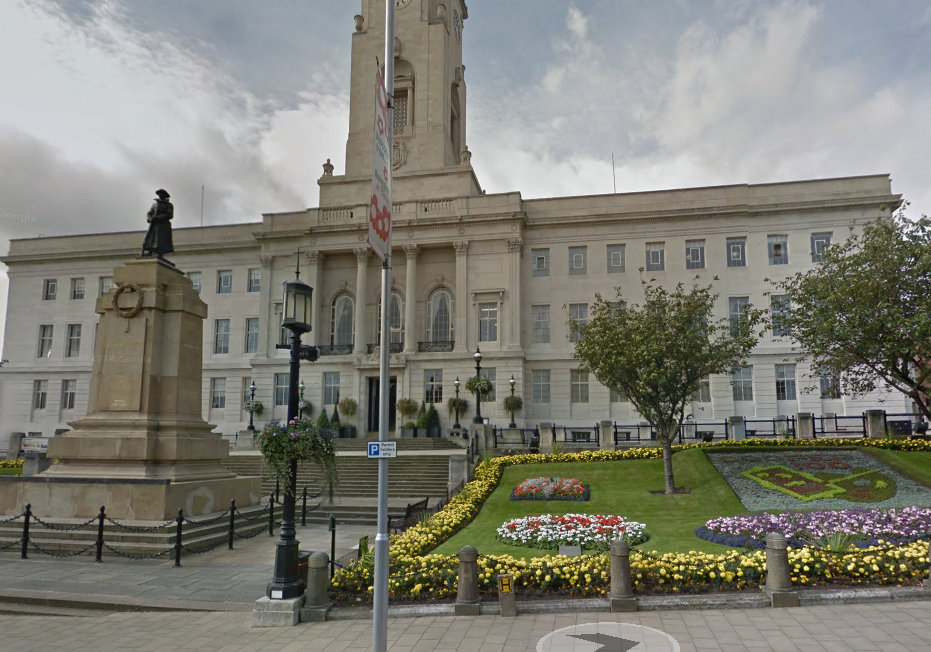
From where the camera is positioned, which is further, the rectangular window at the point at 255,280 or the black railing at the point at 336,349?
the rectangular window at the point at 255,280

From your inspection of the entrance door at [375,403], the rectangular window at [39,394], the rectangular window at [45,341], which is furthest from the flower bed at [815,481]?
the rectangular window at [45,341]

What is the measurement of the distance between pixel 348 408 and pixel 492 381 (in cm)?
963

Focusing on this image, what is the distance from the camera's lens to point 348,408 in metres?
41.5

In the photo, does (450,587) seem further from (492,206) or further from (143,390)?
(492,206)

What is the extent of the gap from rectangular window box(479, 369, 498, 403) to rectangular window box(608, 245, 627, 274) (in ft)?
34.1

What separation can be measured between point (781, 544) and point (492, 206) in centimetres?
3512

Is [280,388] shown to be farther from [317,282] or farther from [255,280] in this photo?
[255,280]

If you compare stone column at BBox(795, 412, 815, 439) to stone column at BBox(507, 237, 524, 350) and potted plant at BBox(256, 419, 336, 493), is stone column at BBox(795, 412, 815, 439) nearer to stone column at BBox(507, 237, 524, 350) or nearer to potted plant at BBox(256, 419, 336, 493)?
stone column at BBox(507, 237, 524, 350)

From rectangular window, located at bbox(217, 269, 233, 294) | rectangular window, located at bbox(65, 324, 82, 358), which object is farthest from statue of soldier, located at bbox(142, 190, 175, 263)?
rectangular window, located at bbox(65, 324, 82, 358)

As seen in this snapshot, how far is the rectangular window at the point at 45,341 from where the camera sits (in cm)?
5150

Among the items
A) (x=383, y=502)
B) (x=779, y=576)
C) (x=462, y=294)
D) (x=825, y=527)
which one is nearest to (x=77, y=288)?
(x=462, y=294)

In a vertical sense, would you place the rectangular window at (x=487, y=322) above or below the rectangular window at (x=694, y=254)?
below

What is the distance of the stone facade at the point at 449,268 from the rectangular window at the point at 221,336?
94 mm

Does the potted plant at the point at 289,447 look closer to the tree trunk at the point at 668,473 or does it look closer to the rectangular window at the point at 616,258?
the tree trunk at the point at 668,473
